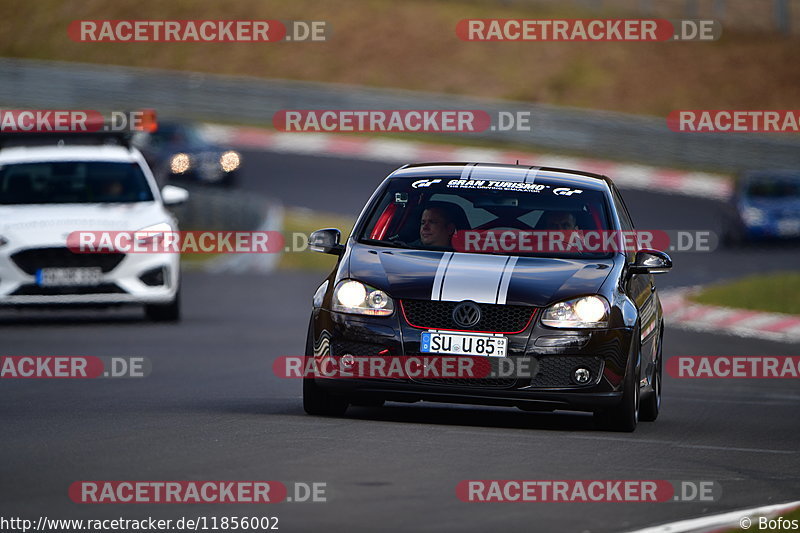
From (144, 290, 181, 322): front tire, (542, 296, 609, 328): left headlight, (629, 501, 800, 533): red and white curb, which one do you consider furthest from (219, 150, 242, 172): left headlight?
(629, 501, 800, 533): red and white curb

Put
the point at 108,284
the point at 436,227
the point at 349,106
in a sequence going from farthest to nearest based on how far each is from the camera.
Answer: the point at 349,106 < the point at 108,284 < the point at 436,227

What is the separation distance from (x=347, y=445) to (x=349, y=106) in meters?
33.8

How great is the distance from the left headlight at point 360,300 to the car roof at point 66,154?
819 cm

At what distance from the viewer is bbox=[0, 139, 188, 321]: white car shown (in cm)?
1620

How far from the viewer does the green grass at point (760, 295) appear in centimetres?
2112

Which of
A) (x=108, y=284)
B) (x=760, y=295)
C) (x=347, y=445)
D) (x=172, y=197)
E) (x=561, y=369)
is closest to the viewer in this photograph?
(x=347, y=445)

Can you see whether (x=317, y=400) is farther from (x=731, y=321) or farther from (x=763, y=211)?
(x=763, y=211)

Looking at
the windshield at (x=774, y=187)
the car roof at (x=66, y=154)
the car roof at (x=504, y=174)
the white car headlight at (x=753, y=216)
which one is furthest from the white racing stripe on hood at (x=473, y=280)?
the windshield at (x=774, y=187)

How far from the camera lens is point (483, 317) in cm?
956

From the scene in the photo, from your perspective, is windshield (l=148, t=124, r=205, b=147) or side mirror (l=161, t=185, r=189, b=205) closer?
side mirror (l=161, t=185, r=189, b=205)

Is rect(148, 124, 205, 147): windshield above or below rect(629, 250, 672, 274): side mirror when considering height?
above

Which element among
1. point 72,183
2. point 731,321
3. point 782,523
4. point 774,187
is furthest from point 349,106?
point 782,523

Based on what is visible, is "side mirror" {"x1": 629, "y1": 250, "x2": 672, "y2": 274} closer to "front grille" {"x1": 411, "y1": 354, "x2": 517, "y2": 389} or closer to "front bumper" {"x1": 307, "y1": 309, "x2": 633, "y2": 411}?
"front bumper" {"x1": 307, "y1": 309, "x2": 633, "y2": 411}

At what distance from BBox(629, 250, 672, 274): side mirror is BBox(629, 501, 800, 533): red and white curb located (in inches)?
120
